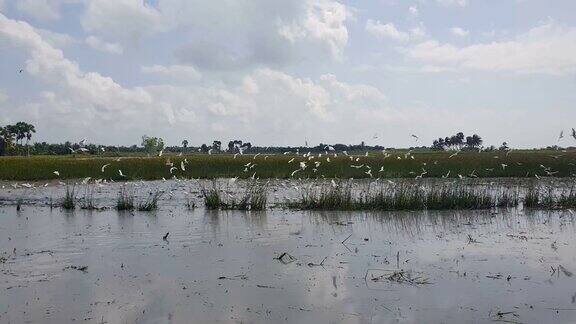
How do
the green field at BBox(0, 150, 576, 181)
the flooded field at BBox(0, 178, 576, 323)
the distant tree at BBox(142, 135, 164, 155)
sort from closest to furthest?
the flooded field at BBox(0, 178, 576, 323) < the green field at BBox(0, 150, 576, 181) < the distant tree at BBox(142, 135, 164, 155)

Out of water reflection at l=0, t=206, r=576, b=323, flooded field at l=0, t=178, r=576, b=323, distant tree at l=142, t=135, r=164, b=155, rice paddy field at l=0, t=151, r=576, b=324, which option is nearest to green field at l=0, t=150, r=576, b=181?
rice paddy field at l=0, t=151, r=576, b=324

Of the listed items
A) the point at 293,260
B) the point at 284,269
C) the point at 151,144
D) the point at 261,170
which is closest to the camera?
the point at 284,269

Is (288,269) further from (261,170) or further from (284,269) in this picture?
(261,170)

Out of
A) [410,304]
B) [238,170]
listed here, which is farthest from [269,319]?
[238,170]

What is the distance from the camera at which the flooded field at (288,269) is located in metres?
6.79

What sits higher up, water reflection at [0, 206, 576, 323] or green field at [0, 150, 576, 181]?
green field at [0, 150, 576, 181]

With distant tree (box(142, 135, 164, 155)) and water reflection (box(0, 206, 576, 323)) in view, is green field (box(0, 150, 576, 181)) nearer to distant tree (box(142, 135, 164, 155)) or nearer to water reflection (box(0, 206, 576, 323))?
water reflection (box(0, 206, 576, 323))

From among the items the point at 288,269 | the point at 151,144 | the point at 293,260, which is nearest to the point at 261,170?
the point at 293,260

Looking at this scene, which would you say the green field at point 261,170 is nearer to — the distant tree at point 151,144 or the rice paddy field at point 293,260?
the rice paddy field at point 293,260

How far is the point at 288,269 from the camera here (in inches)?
359

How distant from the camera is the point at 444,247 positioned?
36.5 ft

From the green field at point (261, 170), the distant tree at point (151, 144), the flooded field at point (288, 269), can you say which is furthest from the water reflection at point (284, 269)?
the distant tree at point (151, 144)

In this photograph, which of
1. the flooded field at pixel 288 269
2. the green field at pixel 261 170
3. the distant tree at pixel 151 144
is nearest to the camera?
the flooded field at pixel 288 269

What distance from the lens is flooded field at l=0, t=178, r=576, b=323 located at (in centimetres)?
679
